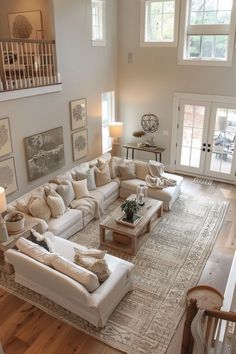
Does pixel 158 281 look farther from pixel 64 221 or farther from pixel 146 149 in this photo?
pixel 146 149

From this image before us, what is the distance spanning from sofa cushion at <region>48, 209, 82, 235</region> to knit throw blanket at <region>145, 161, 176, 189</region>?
1826mm

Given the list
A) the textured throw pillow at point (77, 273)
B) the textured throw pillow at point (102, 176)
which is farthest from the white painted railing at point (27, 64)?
the textured throw pillow at point (77, 273)

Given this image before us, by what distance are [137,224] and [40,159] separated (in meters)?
2.57

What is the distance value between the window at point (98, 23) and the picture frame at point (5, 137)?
10.7 feet

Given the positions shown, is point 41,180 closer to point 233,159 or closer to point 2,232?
point 2,232

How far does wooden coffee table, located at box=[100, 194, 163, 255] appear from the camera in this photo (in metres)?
5.19

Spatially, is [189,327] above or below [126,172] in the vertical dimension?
above

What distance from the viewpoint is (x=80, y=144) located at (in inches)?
302

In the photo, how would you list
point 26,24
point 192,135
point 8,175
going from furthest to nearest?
point 192,135
point 26,24
point 8,175

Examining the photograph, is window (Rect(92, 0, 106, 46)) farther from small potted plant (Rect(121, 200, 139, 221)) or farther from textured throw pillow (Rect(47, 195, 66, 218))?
small potted plant (Rect(121, 200, 139, 221))

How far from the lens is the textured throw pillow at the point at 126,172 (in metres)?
7.19

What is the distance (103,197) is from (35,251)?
2482 mm

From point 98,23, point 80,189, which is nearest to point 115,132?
point 80,189

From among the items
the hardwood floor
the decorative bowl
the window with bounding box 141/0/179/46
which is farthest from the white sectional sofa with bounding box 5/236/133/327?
the window with bounding box 141/0/179/46
